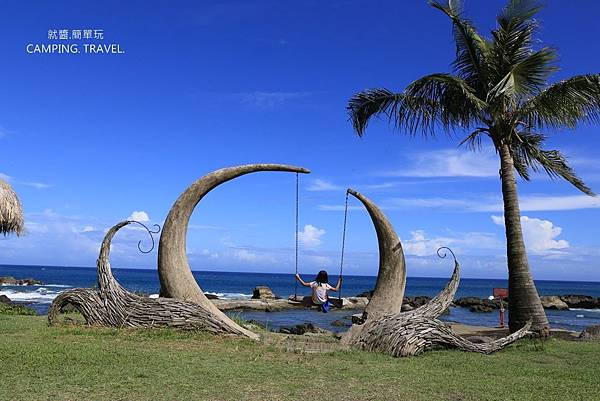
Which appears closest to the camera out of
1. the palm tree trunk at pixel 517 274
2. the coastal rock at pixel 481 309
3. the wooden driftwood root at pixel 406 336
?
the wooden driftwood root at pixel 406 336

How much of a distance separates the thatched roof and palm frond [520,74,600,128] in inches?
421

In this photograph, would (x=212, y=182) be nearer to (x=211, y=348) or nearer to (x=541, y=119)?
(x=211, y=348)

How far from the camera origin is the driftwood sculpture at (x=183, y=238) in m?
9.93

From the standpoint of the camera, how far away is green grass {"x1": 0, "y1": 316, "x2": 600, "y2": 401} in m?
5.88

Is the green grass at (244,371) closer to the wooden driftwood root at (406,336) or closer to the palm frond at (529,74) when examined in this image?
the wooden driftwood root at (406,336)

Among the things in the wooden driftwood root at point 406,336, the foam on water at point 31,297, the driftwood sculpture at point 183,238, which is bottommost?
the foam on water at point 31,297

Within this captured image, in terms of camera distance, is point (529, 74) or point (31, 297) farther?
point (31, 297)

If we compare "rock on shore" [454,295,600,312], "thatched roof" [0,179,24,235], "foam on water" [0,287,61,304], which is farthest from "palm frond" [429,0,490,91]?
"foam on water" [0,287,61,304]

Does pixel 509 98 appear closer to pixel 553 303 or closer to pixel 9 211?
pixel 9 211

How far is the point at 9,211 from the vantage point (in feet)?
40.0

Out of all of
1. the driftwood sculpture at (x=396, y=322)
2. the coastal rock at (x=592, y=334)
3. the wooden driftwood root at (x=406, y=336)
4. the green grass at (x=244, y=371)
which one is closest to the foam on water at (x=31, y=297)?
the green grass at (x=244, y=371)

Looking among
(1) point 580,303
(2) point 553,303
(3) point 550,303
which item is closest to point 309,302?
(3) point 550,303

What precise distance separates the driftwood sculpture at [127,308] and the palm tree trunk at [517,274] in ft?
18.0

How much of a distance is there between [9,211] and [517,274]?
10484mm
